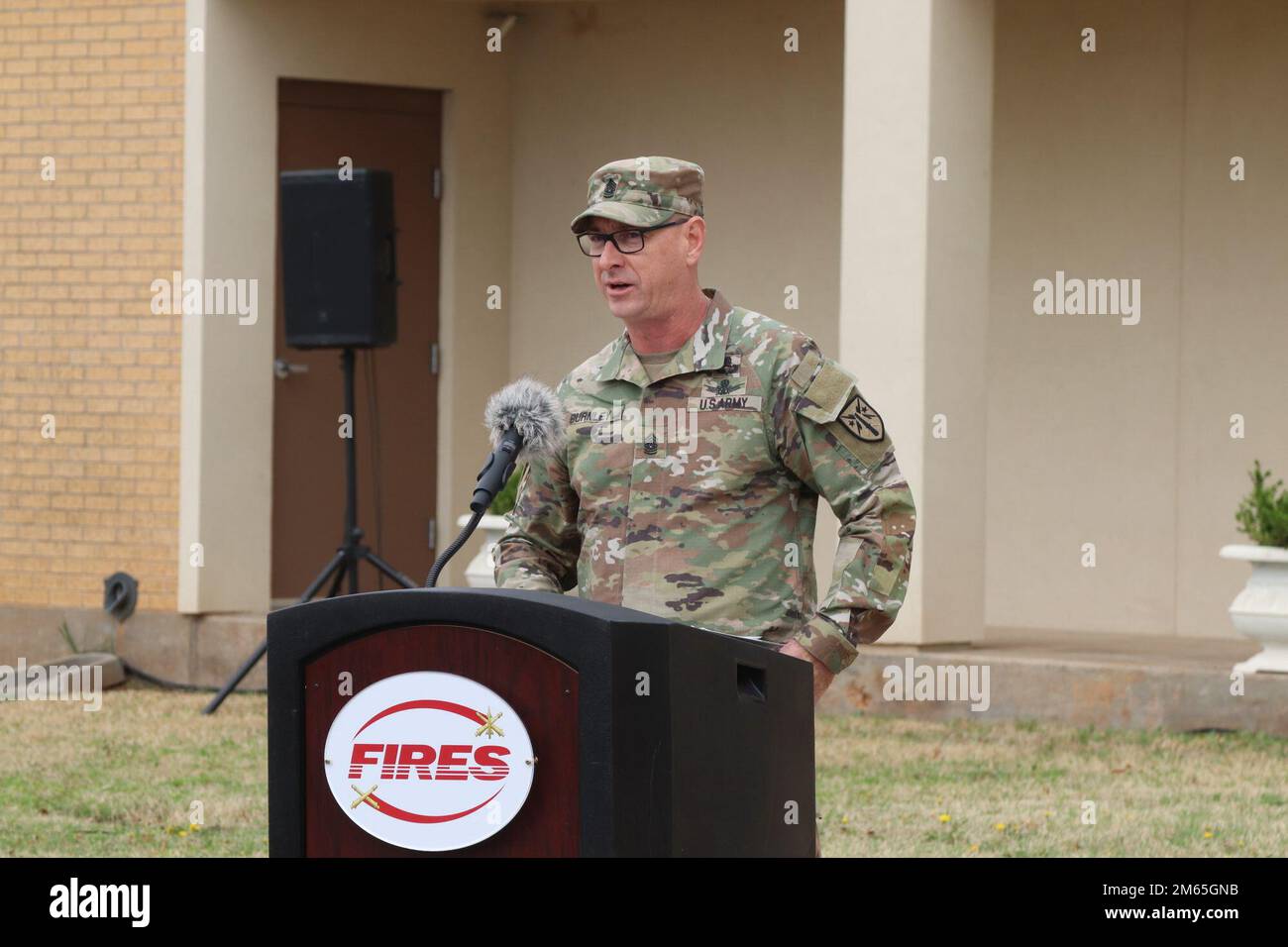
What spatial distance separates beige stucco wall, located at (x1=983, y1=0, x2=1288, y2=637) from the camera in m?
10.2

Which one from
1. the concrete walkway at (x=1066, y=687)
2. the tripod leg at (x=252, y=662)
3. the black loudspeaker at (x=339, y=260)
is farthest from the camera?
the black loudspeaker at (x=339, y=260)

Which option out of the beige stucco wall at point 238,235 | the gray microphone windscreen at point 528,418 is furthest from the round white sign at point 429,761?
the beige stucco wall at point 238,235

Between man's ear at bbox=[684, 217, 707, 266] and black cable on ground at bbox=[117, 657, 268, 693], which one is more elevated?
man's ear at bbox=[684, 217, 707, 266]

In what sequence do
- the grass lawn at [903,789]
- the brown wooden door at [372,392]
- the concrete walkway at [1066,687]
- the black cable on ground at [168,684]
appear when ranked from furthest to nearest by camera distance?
1. the brown wooden door at [372,392]
2. the black cable on ground at [168,684]
3. the concrete walkway at [1066,687]
4. the grass lawn at [903,789]

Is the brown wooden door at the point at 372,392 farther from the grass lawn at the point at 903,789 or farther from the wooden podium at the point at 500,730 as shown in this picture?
the wooden podium at the point at 500,730

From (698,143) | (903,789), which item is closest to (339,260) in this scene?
(698,143)

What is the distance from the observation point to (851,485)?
129 inches

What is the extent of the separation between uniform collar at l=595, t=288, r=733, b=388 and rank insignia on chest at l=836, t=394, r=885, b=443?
25 centimetres

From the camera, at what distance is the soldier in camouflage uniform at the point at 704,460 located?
3.28m

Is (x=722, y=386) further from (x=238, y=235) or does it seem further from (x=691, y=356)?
(x=238, y=235)

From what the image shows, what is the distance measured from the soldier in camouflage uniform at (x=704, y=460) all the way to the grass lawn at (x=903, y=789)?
10.2 feet

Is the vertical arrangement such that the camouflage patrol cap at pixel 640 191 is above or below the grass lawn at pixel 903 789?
above

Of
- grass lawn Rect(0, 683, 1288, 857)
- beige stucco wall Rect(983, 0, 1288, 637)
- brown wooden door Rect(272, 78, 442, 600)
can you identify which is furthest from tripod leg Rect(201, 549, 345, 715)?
beige stucco wall Rect(983, 0, 1288, 637)

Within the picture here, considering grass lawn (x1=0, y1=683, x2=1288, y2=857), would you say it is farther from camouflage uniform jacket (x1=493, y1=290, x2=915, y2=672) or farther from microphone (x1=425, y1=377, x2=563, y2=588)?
microphone (x1=425, y1=377, x2=563, y2=588)
